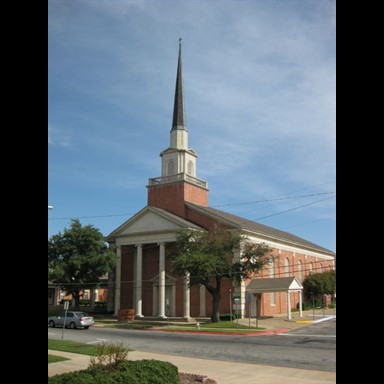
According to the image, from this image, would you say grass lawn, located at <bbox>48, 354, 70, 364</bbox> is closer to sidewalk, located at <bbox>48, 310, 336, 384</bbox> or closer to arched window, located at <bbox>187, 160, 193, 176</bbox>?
sidewalk, located at <bbox>48, 310, 336, 384</bbox>

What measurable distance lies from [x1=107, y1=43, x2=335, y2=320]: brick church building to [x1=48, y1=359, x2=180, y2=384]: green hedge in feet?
114

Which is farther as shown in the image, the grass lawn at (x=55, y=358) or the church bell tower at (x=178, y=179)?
the church bell tower at (x=178, y=179)

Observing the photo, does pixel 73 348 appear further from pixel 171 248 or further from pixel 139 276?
pixel 139 276

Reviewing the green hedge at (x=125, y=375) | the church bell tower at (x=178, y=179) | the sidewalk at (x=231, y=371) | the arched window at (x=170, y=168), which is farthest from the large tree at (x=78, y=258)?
the green hedge at (x=125, y=375)

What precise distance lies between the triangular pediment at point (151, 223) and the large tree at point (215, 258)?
15.2 feet

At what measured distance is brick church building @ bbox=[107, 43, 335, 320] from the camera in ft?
163

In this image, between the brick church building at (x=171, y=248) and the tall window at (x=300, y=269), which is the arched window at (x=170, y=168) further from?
the tall window at (x=300, y=269)

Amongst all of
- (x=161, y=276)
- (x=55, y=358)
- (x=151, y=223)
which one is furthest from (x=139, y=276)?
(x=55, y=358)

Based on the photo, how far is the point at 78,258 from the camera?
51.8m

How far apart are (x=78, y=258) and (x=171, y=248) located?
32.8 ft

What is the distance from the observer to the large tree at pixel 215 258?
41.9 metres

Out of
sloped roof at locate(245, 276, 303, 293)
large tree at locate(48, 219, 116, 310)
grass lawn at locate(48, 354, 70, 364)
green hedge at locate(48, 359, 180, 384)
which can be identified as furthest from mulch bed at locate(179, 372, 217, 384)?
large tree at locate(48, 219, 116, 310)
